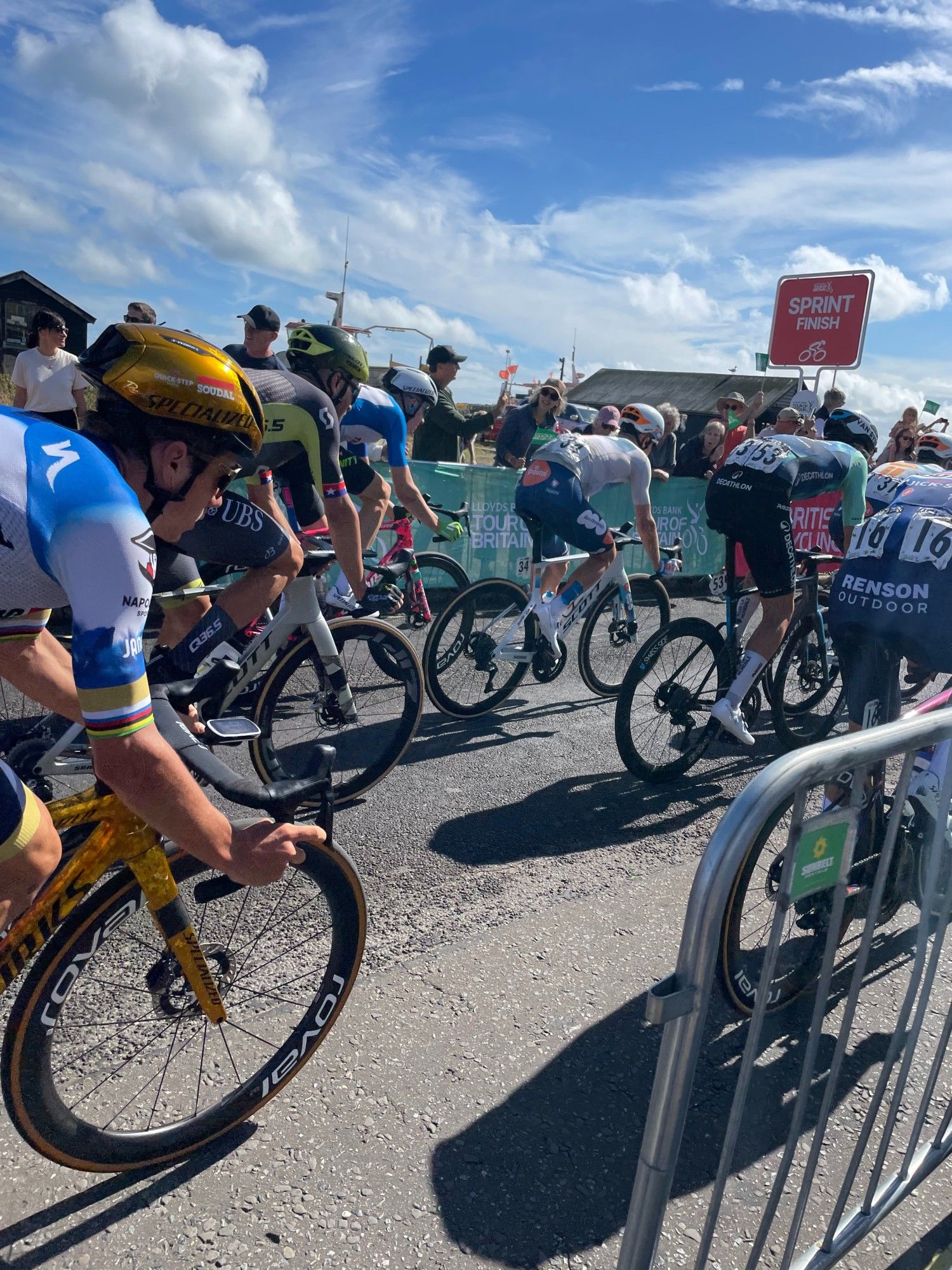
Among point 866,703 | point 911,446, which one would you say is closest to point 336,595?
point 866,703

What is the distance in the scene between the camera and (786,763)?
155 cm

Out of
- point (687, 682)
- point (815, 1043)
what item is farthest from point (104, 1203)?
point (687, 682)

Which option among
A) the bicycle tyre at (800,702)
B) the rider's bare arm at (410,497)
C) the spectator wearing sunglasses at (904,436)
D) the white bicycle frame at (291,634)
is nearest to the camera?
the white bicycle frame at (291,634)

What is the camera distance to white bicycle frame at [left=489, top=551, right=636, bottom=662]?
18.7 feet

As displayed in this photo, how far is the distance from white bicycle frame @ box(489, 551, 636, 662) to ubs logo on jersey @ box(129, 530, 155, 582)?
4.00 m

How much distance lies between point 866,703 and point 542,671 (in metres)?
2.92

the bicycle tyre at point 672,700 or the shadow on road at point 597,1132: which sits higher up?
the bicycle tyre at point 672,700

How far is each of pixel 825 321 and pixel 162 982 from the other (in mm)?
15848

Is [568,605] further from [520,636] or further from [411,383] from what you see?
[411,383]

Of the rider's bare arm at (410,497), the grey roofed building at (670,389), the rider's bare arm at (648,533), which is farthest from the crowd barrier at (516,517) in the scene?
the grey roofed building at (670,389)

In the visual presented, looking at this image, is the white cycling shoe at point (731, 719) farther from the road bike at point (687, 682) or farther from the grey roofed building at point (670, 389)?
the grey roofed building at point (670, 389)

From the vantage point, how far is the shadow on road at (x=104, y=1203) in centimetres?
195

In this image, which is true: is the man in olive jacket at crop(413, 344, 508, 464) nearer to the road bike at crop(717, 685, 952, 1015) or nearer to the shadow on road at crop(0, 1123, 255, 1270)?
the road bike at crop(717, 685, 952, 1015)

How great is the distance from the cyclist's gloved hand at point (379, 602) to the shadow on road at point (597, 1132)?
2.34 m
